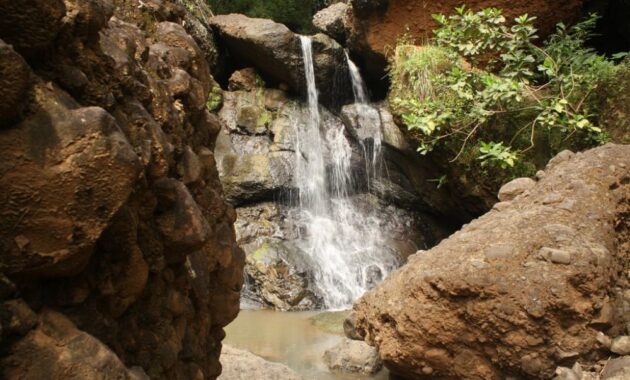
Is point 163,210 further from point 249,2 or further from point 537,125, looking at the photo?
point 249,2

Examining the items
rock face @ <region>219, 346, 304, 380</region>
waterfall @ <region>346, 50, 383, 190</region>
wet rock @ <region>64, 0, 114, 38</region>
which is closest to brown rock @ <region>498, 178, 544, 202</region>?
rock face @ <region>219, 346, 304, 380</region>

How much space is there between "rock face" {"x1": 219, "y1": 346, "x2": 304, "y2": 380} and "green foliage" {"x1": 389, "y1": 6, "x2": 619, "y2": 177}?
12.2 ft

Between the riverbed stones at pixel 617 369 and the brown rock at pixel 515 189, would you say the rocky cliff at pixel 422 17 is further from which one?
the riverbed stones at pixel 617 369

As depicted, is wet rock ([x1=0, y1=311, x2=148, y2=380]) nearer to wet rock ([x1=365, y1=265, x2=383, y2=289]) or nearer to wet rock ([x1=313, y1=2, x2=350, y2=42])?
wet rock ([x1=365, y1=265, x2=383, y2=289])

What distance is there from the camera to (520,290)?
389 centimetres

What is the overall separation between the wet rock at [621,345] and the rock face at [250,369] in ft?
8.11

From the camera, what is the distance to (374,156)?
11.2m

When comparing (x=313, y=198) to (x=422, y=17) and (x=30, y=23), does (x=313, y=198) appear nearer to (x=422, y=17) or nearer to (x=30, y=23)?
(x=422, y=17)

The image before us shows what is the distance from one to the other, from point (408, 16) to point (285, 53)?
133 inches

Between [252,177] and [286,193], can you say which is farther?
[286,193]

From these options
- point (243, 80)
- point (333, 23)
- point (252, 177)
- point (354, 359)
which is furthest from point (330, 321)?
point (333, 23)

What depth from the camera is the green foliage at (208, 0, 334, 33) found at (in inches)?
611

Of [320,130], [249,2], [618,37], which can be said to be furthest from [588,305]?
[249,2]

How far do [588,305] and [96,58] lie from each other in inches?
135
